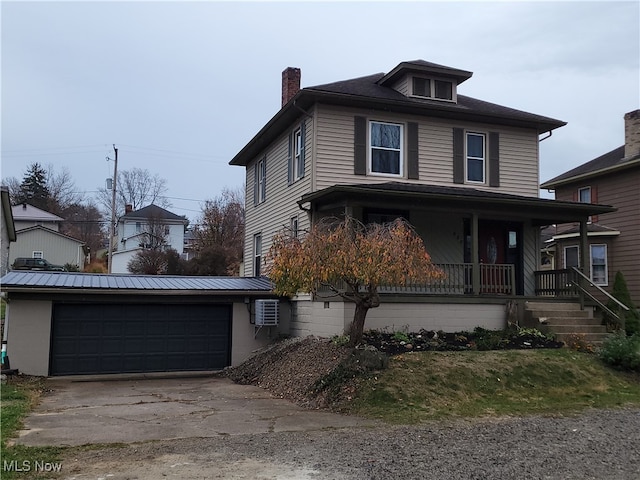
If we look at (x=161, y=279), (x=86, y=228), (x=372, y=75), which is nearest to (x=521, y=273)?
(x=372, y=75)

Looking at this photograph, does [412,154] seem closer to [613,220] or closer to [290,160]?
[290,160]

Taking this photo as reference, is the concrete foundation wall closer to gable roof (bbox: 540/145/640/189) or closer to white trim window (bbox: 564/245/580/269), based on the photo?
white trim window (bbox: 564/245/580/269)

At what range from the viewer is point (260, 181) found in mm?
22016

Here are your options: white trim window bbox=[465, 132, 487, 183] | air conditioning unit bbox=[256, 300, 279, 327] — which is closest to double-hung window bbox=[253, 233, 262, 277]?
air conditioning unit bbox=[256, 300, 279, 327]

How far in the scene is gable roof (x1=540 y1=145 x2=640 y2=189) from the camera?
21.3 meters

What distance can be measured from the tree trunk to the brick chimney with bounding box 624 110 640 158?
48.4 feet

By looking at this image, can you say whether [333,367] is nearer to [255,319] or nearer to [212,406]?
[212,406]

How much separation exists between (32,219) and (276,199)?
3993 cm

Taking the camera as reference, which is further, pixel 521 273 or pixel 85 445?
pixel 521 273

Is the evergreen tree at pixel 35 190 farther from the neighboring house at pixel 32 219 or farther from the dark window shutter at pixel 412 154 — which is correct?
the dark window shutter at pixel 412 154

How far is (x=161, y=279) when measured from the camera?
703 inches

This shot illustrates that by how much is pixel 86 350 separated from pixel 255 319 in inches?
177

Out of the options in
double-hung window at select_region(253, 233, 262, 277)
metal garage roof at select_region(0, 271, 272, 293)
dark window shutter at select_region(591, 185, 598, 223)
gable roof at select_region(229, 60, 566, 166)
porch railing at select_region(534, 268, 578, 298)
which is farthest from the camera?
dark window shutter at select_region(591, 185, 598, 223)

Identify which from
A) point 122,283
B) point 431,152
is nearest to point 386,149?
point 431,152
